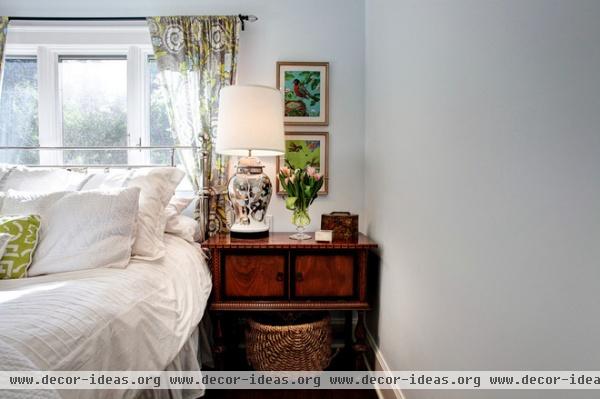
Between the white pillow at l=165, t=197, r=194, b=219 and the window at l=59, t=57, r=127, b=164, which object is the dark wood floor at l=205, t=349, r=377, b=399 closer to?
the white pillow at l=165, t=197, r=194, b=219

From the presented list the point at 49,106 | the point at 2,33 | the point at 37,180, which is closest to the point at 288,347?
the point at 37,180

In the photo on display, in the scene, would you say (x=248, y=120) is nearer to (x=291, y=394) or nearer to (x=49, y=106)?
(x=291, y=394)

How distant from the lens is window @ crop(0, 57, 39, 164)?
2291 millimetres

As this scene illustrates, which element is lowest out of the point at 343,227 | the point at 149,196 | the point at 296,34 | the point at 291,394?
the point at 291,394

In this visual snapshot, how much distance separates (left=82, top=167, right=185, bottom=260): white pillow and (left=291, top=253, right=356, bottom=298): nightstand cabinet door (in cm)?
68

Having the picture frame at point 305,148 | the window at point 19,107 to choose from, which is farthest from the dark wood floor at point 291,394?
the window at point 19,107

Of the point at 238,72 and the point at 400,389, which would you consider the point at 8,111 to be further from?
the point at 400,389

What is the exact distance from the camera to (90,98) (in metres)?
2.30

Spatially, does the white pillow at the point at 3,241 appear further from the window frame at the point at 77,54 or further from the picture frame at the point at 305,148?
the picture frame at the point at 305,148

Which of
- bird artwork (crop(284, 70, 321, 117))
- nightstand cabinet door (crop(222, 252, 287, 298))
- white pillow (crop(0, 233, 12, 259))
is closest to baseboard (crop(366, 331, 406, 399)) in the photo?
nightstand cabinet door (crop(222, 252, 287, 298))

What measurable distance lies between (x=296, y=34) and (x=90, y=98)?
1.47 m

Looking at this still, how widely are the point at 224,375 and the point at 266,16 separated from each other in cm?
221

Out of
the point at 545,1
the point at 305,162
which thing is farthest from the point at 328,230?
the point at 545,1

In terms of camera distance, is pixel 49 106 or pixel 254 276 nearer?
pixel 254 276
